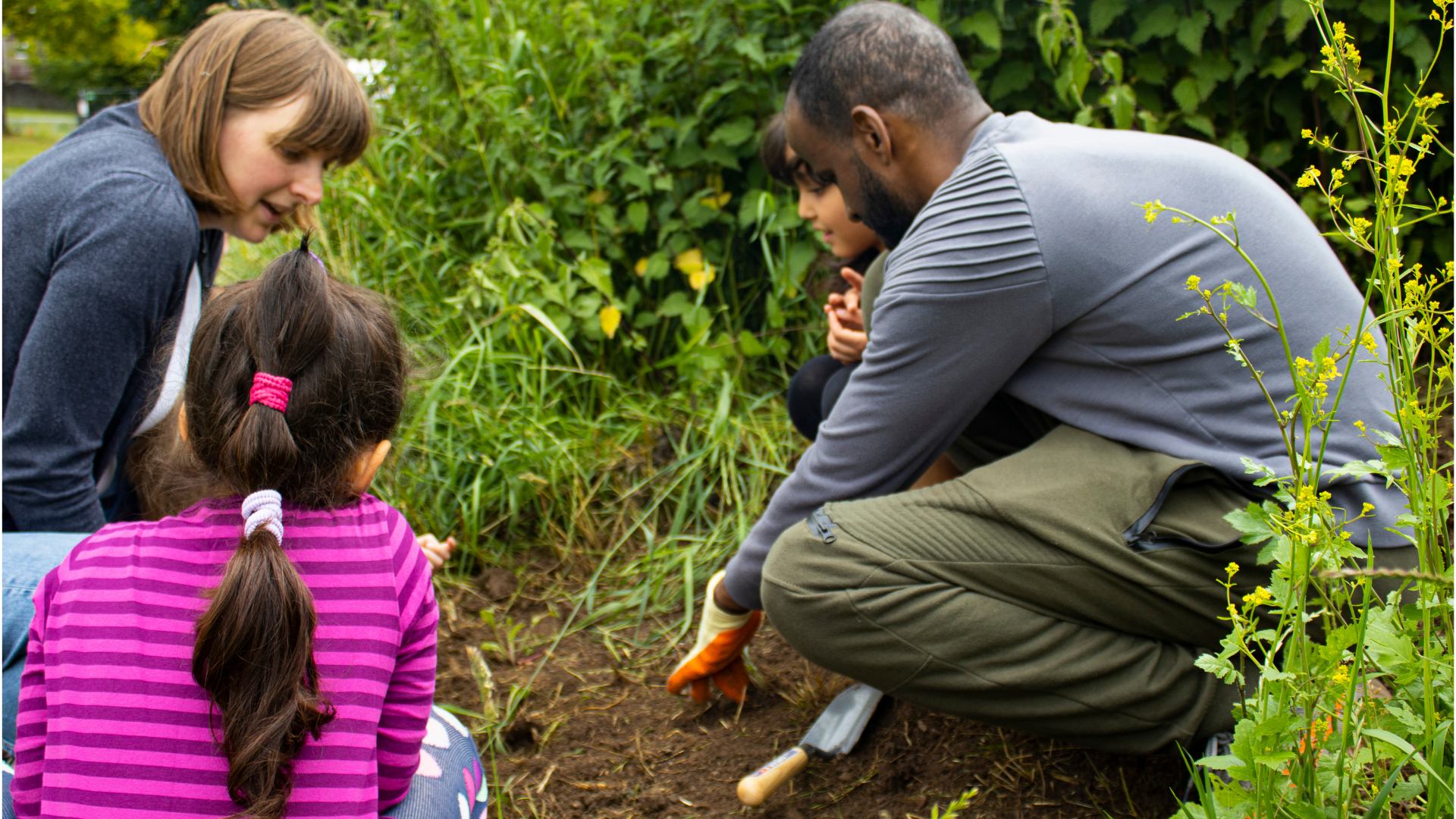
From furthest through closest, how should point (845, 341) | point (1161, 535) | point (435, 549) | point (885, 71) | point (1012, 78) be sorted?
point (1012, 78)
point (845, 341)
point (885, 71)
point (435, 549)
point (1161, 535)

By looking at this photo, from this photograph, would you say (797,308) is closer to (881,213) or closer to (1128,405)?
(881,213)

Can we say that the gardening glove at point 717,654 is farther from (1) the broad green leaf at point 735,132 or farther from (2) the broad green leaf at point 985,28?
(2) the broad green leaf at point 985,28

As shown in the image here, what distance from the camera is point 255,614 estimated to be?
1025 mm

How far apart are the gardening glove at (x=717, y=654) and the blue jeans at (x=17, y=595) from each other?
1.03 m

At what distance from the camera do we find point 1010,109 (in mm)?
2766

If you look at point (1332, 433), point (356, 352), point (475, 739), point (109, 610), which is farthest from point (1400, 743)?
→ point (475, 739)

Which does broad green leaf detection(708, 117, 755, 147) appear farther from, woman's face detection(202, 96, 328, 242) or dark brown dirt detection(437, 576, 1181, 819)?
dark brown dirt detection(437, 576, 1181, 819)

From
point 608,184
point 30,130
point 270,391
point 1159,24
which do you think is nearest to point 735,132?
point 608,184

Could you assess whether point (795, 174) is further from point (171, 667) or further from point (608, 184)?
point (171, 667)

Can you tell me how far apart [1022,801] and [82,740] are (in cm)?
131

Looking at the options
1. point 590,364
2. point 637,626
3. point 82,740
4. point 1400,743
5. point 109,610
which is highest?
point 1400,743

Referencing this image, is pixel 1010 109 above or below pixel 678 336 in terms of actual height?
above

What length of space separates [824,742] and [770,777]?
145 millimetres

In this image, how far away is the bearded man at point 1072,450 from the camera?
1.44 meters
